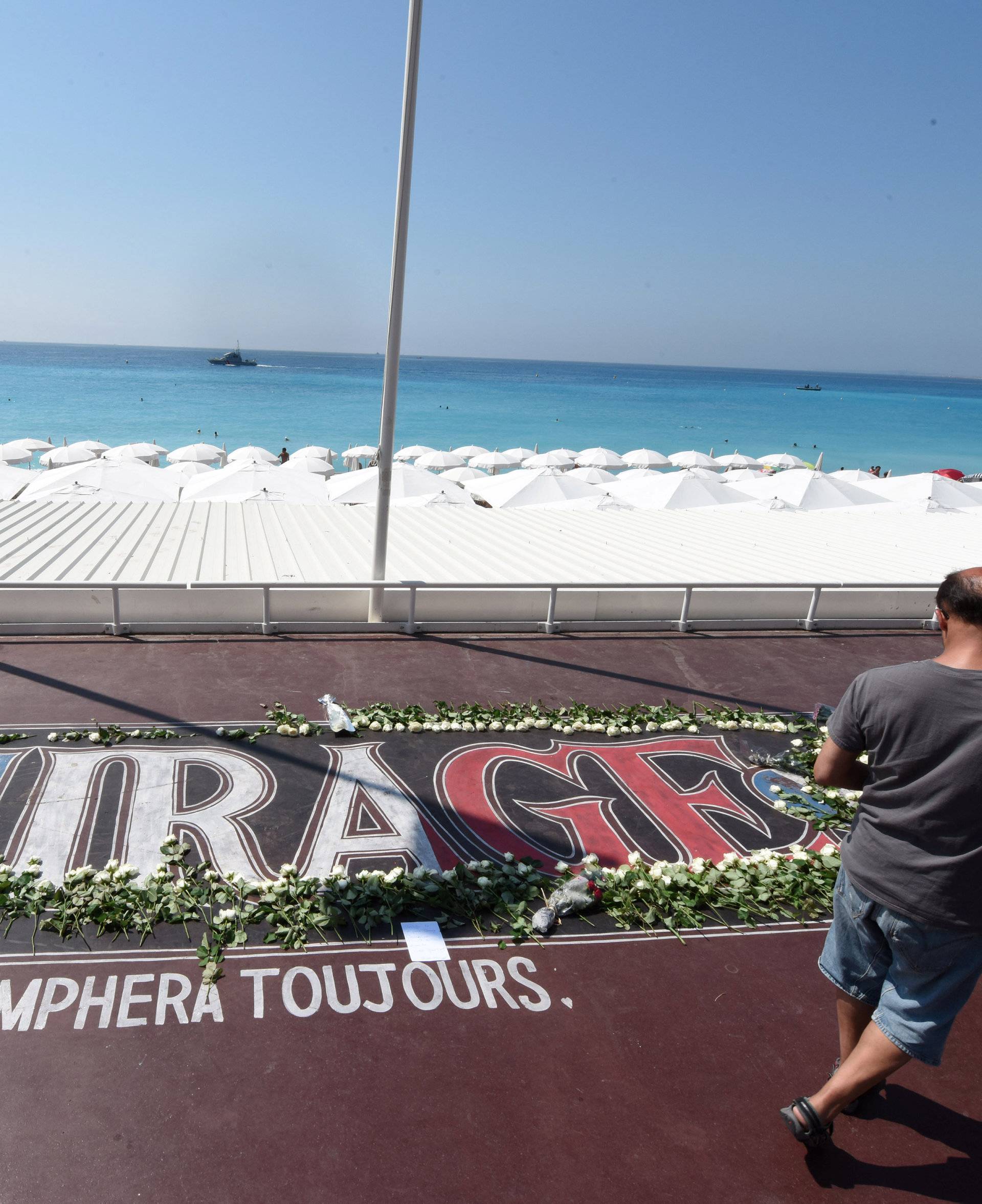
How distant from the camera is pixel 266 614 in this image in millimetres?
8734

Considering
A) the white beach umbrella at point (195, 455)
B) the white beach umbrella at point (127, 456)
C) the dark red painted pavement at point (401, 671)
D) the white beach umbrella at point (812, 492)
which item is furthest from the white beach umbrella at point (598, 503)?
the white beach umbrella at point (127, 456)

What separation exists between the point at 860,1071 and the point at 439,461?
34.4 meters

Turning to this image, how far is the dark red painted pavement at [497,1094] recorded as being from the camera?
309cm

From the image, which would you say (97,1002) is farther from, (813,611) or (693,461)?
(693,461)

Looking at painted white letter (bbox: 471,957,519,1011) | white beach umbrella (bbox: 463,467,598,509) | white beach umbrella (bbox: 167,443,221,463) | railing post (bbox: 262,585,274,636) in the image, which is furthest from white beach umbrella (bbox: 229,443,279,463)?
painted white letter (bbox: 471,957,519,1011)

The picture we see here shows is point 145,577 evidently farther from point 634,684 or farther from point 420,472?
point 420,472

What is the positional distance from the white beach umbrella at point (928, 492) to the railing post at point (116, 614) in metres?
21.8

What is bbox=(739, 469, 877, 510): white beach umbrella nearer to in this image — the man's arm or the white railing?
the white railing

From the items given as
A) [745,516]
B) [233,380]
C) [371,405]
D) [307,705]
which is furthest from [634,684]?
[233,380]

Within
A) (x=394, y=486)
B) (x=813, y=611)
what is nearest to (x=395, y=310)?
(x=813, y=611)

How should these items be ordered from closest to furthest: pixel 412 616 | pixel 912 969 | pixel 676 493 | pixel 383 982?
pixel 912 969
pixel 383 982
pixel 412 616
pixel 676 493

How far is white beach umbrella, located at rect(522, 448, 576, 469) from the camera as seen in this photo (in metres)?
38.1

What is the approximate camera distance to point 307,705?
23.5 ft

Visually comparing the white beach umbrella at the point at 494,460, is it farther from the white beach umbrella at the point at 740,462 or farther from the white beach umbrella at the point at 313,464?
the white beach umbrella at the point at 740,462
